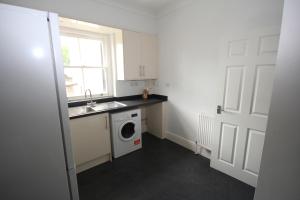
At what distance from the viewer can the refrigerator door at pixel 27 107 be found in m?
0.85

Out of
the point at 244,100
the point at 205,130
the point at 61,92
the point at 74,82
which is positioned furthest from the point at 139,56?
the point at 61,92

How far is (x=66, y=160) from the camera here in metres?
1.17

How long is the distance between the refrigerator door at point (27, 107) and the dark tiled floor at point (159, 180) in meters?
1.00

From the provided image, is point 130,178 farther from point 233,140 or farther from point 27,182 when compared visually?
point 233,140

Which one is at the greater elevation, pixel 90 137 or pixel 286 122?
pixel 286 122

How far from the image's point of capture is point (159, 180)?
205 centimetres

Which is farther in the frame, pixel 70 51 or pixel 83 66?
pixel 83 66

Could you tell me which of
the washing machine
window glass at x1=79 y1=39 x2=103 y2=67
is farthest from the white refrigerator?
window glass at x1=79 y1=39 x2=103 y2=67

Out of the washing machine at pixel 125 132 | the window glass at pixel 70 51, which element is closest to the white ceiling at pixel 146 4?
the window glass at pixel 70 51

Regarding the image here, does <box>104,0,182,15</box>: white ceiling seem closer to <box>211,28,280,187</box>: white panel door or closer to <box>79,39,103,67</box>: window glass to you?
<box>79,39,103,67</box>: window glass

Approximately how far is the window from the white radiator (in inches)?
74.9

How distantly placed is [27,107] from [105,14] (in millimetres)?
2075

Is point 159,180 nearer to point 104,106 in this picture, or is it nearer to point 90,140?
point 90,140

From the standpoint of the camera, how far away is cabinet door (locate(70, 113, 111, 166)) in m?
2.05
